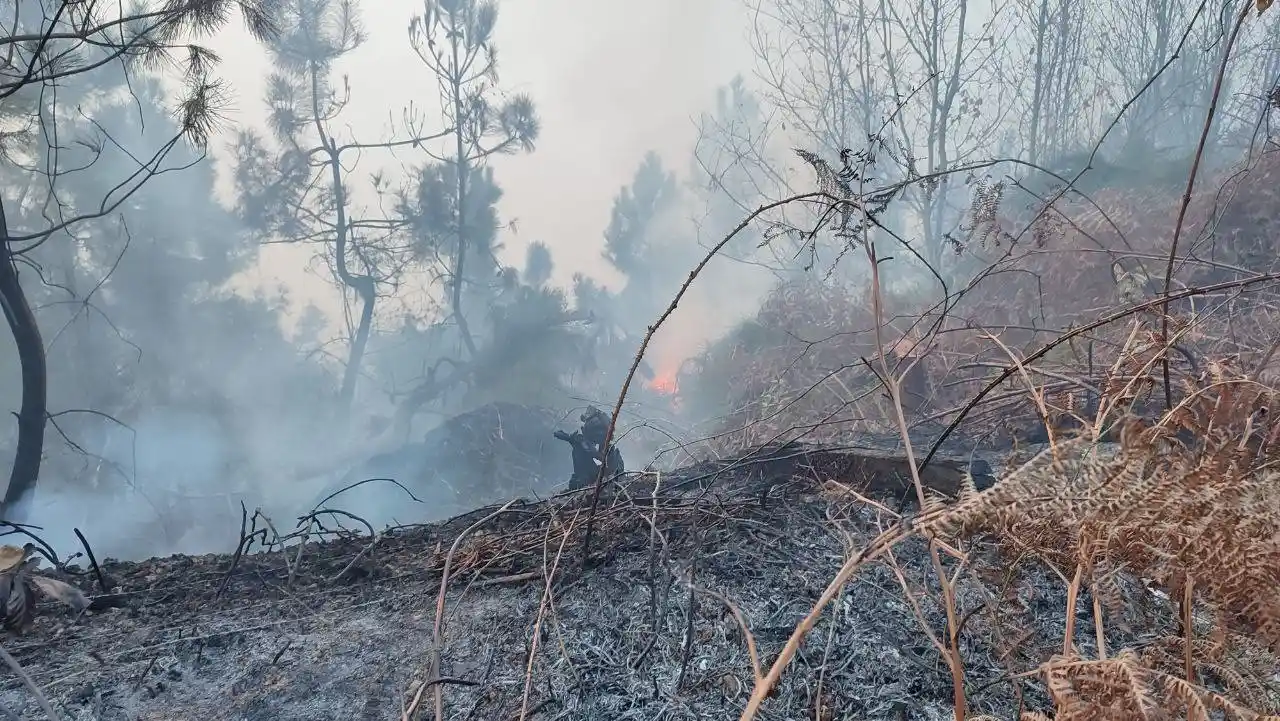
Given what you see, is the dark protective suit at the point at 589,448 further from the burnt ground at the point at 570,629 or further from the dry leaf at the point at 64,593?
the dry leaf at the point at 64,593

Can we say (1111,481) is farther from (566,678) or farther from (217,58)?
(217,58)

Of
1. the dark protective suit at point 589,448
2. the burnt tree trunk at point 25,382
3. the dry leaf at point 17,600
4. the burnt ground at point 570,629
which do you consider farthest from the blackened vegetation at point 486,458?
the dry leaf at point 17,600

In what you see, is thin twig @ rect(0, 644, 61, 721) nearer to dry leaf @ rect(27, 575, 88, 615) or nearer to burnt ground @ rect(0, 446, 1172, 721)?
burnt ground @ rect(0, 446, 1172, 721)

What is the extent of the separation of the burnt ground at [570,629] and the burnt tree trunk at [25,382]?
214cm

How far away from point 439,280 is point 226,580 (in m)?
16.0

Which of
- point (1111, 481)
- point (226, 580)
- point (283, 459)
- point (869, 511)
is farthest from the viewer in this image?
point (283, 459)

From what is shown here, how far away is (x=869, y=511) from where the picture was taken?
87.8 inches

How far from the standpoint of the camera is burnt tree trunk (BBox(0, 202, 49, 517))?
13.4 feet

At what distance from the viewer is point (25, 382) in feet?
14.1

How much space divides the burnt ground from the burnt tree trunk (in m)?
2.14

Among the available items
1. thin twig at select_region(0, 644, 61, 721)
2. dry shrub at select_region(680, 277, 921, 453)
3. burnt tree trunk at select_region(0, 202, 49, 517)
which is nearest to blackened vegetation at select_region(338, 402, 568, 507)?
dry shrub at select_region(680, 277, 921, 453)

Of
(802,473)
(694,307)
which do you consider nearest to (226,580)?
(802,473)

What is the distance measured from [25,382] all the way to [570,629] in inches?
181

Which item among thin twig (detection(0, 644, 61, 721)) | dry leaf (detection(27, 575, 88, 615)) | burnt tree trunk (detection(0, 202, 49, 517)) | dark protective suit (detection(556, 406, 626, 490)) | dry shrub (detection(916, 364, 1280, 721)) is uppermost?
burnt tree trunk (detection(0, 202, 49, 517))
